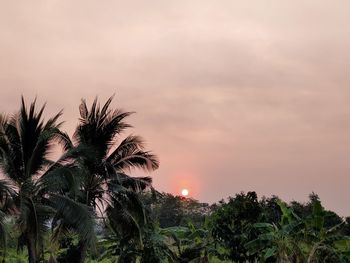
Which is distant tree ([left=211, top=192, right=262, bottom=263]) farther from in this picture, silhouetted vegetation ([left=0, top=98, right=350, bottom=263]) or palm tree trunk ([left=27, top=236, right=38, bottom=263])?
palm tree trunk ([left=27, top=236, right=38, bottom=263])

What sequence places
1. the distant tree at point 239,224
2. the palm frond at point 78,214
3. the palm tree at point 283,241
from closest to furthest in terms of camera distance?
1. the palm frond at point 78,214
2. the palm tree at point 283,241
3. the distant tree at point 239,224

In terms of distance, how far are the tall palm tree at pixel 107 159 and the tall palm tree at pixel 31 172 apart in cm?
257

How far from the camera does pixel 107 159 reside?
1823 centimetres

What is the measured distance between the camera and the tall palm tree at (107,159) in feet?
57.7

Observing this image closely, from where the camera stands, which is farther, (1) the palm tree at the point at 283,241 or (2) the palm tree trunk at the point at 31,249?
(1) the palm tree at the point at 283,241

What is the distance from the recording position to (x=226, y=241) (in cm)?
2495

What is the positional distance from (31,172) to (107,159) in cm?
426

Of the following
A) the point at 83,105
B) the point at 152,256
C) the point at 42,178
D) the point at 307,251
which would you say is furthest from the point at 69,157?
the point at 307,251

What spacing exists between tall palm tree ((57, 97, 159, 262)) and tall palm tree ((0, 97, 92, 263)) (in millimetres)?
2569

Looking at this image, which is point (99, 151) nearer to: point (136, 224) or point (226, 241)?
point (136, 224)

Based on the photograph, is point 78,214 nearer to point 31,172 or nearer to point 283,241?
point 31,172

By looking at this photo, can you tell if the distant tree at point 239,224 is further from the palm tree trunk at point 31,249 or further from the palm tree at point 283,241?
the palm tree trunk at point 31,249

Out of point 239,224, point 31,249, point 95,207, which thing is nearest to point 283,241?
point 239,224

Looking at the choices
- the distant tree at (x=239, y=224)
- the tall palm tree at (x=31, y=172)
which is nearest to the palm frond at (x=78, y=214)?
the tall palm tree at (x=31, y=172)
